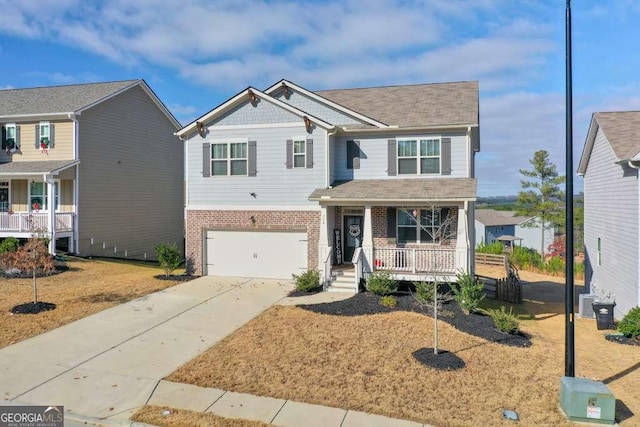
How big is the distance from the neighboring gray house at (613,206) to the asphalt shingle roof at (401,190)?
440 cm

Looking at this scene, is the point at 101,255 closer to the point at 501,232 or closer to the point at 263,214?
the point at 263,214

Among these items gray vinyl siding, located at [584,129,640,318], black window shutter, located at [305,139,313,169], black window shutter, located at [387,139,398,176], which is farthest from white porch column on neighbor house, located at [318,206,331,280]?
gray vinyl siding, located at [584,129,640,318]

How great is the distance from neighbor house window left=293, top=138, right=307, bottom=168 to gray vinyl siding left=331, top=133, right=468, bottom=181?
114 centimetres

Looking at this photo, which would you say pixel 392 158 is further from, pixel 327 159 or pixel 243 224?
pixel 243 224

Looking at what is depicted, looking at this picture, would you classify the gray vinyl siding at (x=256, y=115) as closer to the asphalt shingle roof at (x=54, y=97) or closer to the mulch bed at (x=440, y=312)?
the mulch bed at (x=440, y=312)

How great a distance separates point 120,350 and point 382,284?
26.3ft

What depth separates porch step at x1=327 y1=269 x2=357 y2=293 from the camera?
1500 centimetres

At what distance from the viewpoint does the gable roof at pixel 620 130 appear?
13.1m

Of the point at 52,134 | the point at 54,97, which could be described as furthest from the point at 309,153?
the point at 54,97

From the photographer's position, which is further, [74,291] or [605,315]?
[74,291]

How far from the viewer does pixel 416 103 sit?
17.7 meters

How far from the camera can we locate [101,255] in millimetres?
22172

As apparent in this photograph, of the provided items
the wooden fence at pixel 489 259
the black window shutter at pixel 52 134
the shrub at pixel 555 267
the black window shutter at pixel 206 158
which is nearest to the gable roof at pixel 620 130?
the shrub at pixel 555 267

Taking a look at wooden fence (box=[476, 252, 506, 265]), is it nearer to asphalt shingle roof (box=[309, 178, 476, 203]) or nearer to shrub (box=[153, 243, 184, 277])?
asphalt shingle roof (box=[309, 178, 476, 203])
